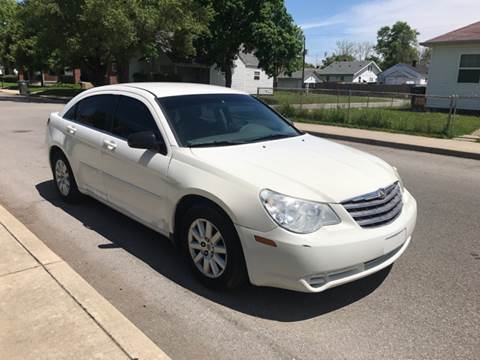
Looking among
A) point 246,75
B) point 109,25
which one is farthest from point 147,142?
point 246,75

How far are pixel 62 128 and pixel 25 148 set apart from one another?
560cm

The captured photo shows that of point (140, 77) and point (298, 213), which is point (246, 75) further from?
point (298, 213)

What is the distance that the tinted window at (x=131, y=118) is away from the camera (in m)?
4.54

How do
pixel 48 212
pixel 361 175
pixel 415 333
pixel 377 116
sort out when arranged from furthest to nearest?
pixel 377 116
pixel 48 212
pixel 361 175
pixel 415 333

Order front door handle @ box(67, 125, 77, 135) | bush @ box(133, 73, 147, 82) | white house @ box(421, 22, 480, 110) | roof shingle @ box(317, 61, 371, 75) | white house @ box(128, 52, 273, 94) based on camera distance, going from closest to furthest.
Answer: front door handle @ box(67, 125, 77, 135) < white house @ box(421, 22, 480, 110) < bush @ box(133, 73, 147, 82) < white house @ box(128, 52, 273, 94) < roof shingle @ box(317, 61, 371, 75)

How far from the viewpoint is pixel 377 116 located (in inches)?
643

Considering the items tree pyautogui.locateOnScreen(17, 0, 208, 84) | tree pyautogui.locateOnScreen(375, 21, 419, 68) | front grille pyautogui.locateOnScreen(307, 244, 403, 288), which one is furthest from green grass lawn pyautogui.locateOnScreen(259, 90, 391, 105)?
tree pyautogui.locateOnScreen(375, 21, 419, 68)

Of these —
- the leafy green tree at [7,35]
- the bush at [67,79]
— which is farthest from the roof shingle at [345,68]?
the leafy green tree at [7,35]

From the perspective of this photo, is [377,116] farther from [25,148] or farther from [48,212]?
[48,212]

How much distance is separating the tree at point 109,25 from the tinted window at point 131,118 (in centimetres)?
2262

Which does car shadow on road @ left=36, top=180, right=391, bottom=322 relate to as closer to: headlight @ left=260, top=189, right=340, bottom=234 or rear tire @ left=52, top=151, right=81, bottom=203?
rear tire @ left=52, top=151, right=81, bottom=203

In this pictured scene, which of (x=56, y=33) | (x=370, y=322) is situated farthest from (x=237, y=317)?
(x=56, y=33)

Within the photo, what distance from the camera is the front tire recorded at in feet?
11.6

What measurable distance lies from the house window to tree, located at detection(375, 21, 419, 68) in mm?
108117
